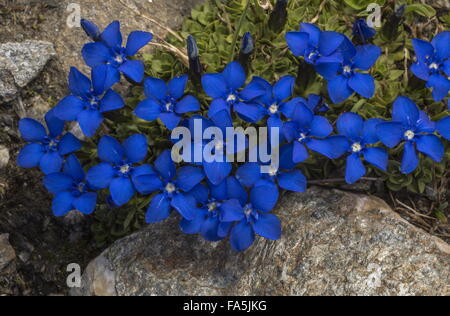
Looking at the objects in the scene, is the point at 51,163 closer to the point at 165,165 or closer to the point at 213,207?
the point at 165,165

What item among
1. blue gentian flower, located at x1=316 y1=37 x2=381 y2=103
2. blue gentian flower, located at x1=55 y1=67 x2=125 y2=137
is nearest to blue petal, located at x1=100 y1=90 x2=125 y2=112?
blue gentian flower, located at x1=55 y1=67 x2=125 y2=137

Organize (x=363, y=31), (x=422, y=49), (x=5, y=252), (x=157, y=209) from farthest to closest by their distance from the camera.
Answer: (x=5, y=252) → (x=363, y=31) → (x=422, y=49) → (x=157, y=209)

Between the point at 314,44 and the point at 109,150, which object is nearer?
the point at 109,150

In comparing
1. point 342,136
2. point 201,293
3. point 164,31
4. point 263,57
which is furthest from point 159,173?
point 164,31

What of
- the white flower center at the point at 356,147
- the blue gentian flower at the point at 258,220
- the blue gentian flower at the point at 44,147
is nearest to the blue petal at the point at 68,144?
the blue gentian flower at the point at 44,147

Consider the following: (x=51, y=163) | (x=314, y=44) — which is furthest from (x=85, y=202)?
(x=314, y=44)

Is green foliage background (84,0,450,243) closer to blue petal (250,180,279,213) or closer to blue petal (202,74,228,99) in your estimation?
blue petal (202,74,228,99)

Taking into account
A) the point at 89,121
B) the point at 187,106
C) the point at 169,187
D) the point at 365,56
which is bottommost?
the point at 169,187
